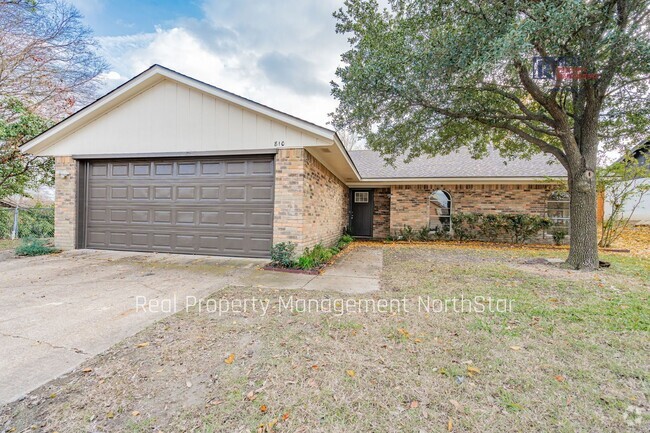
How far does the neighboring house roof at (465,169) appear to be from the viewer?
434 inches

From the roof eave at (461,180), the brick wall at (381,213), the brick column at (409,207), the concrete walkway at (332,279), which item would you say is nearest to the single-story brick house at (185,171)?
the concrete walkway at (332,279)

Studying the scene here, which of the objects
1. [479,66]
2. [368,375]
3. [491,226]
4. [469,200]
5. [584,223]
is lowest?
[368,375]

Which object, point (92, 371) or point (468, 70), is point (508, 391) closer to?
point (92, 371)

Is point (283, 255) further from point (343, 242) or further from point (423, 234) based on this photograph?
point (423, 234)

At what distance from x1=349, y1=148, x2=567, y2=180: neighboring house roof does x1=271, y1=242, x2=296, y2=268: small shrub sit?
6105mm

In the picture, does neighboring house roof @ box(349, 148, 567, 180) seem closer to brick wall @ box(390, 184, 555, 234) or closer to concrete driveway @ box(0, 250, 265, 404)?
brick wall @ box(390, 184, 555, 234)

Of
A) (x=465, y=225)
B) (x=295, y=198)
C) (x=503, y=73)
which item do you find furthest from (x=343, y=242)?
(x=503, y=73)

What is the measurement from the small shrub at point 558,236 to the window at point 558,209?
1.99 feet

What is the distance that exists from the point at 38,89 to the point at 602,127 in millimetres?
20064

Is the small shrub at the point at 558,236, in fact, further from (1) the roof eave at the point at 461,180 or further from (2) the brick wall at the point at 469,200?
(1) the roof eave at the point at 461,180

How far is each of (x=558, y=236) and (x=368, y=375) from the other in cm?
1173

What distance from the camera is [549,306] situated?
3.77 meters

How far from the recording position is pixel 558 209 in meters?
11.2

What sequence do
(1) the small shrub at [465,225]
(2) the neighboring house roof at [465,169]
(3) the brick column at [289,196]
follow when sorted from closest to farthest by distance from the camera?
(3) the brick column at [289,196] → (2) the neighboring house roof at [465,169] → (1) the small shrub at [465,225]
